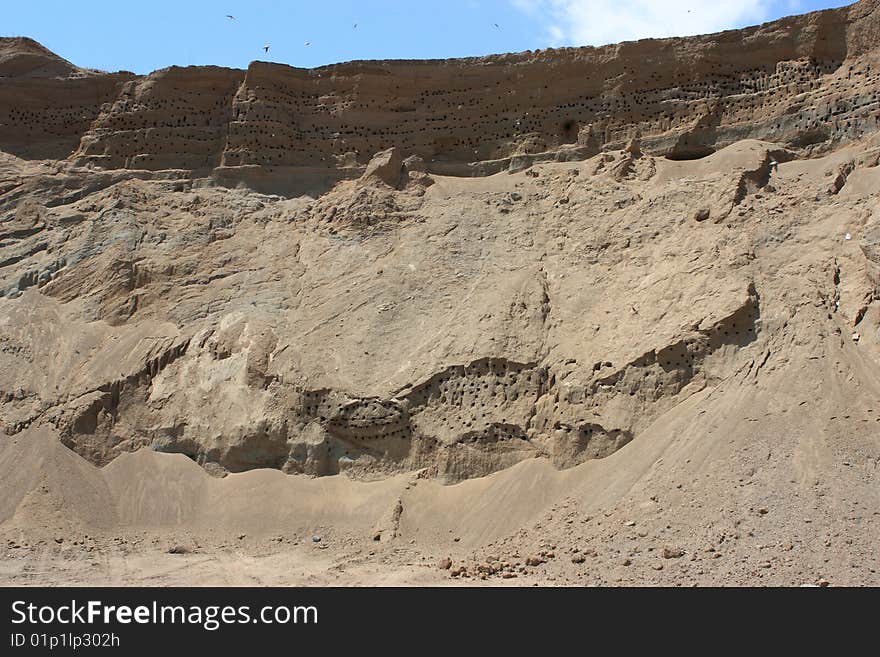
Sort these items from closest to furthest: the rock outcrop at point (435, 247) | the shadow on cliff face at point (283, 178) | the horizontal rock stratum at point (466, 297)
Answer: the horizontal rock stratum at point (466, 297)
the rock outcrop at point (435, 247)
the shadow on cliff face at point (283, 178)

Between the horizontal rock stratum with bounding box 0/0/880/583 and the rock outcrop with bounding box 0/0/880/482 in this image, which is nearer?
the horizontal rock stratum with bounding box 0/0/880/583

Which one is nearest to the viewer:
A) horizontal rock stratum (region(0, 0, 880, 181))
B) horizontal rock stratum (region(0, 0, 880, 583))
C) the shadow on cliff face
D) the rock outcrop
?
horizontal rock stratum (region(0, 0, 880, 583))

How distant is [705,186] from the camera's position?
1955 centimetres

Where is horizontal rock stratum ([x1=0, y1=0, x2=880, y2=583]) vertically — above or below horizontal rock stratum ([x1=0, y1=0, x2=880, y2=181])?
below

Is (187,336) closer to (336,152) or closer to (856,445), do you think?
(336,152)

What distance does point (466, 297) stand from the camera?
774 inches

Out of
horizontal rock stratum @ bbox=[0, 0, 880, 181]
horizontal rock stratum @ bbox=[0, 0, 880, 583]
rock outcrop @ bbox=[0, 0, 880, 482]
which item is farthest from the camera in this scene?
horizontal rock stratum @ bbox=[0, 0, 880, 181]

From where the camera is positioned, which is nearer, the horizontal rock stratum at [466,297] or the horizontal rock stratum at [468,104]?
the horizontal rock stratum at [466,297]

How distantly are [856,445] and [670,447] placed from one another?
102 inches

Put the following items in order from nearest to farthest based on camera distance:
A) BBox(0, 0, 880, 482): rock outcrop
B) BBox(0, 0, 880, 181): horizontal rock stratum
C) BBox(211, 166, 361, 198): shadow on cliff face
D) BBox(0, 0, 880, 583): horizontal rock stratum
Result: BBox(0, 0, 880, 583): horizontal rock stratum, BBox(0, 0, 880, 482): rock outcrop, BBox(0, 0, 880, 181): horizontal rock stratum, BBox(211, 166, 361, 198): shadow on cliff face

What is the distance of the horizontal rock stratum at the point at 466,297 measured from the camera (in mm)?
15328

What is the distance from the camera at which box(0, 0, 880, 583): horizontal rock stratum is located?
15.3 meters

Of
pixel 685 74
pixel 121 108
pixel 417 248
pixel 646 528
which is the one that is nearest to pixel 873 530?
pixel 646 528

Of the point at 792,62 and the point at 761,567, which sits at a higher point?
the point at 792,62
